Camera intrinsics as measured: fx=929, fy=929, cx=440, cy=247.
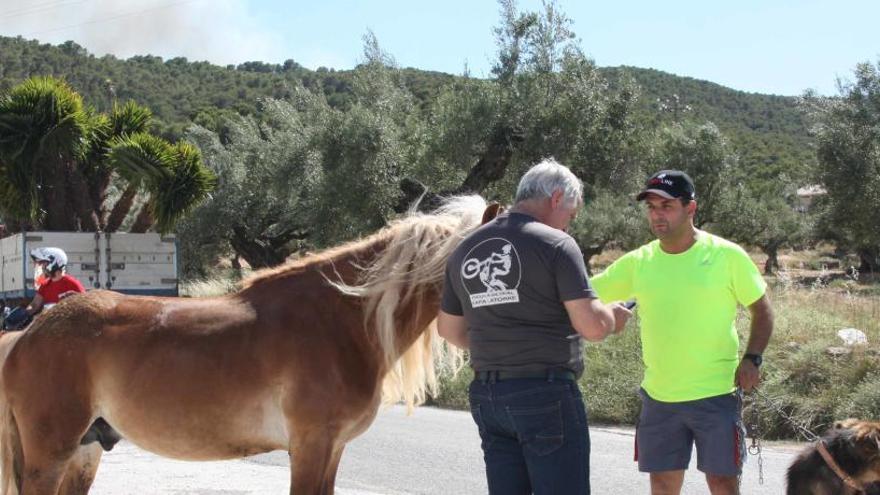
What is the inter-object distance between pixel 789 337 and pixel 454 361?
Result: 809 centimetres

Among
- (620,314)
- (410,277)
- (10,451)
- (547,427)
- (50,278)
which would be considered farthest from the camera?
(50,278)

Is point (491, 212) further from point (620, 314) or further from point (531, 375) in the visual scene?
point (531, 375)

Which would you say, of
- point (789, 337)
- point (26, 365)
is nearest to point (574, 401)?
point (26, 365)

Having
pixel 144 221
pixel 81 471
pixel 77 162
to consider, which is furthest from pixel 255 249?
pixel 81 471

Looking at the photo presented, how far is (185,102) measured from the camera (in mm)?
83375

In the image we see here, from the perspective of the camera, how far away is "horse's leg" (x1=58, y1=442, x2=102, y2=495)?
5099 millimetres

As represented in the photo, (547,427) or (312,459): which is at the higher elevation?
(547,427)

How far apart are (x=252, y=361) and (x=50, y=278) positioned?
402 centimetres

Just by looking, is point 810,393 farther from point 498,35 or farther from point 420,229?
point 498,35

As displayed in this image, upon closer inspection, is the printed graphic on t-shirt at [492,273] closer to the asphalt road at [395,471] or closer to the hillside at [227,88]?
the asphalt road at [395,471]

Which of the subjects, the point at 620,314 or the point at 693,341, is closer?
the point at 620,314

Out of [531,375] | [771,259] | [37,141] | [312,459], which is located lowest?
[771,259]

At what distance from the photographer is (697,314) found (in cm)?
428

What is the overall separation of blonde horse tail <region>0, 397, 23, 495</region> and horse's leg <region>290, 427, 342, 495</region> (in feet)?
5.42
